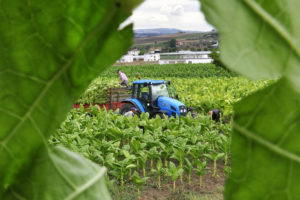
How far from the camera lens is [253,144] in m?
0.28

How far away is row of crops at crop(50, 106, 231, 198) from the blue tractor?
0.74 metres

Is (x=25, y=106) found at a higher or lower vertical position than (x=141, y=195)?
higher

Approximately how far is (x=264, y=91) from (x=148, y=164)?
18.5ft

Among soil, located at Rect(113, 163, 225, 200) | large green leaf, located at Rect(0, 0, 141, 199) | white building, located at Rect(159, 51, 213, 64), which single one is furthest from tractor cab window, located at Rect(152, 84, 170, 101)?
white building, located at Rect(159, 51, 213, 64)

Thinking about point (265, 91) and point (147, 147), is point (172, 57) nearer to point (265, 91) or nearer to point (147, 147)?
point (147, 147)

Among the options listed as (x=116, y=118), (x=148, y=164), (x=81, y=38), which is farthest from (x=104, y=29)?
(x=116, y=118)

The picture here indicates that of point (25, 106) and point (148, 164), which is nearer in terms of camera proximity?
point (25, 106)

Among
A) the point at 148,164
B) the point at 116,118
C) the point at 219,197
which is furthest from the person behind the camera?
the point at 116,118

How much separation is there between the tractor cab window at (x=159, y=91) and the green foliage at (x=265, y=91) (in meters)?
7.28

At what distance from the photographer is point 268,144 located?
0.91 feet

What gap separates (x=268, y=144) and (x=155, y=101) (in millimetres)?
7276

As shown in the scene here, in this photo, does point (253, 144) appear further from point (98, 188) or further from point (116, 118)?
point (116, 118)

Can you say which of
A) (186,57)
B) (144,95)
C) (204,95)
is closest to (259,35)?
(144,95)

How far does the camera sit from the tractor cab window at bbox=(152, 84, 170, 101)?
7594 millimetres
